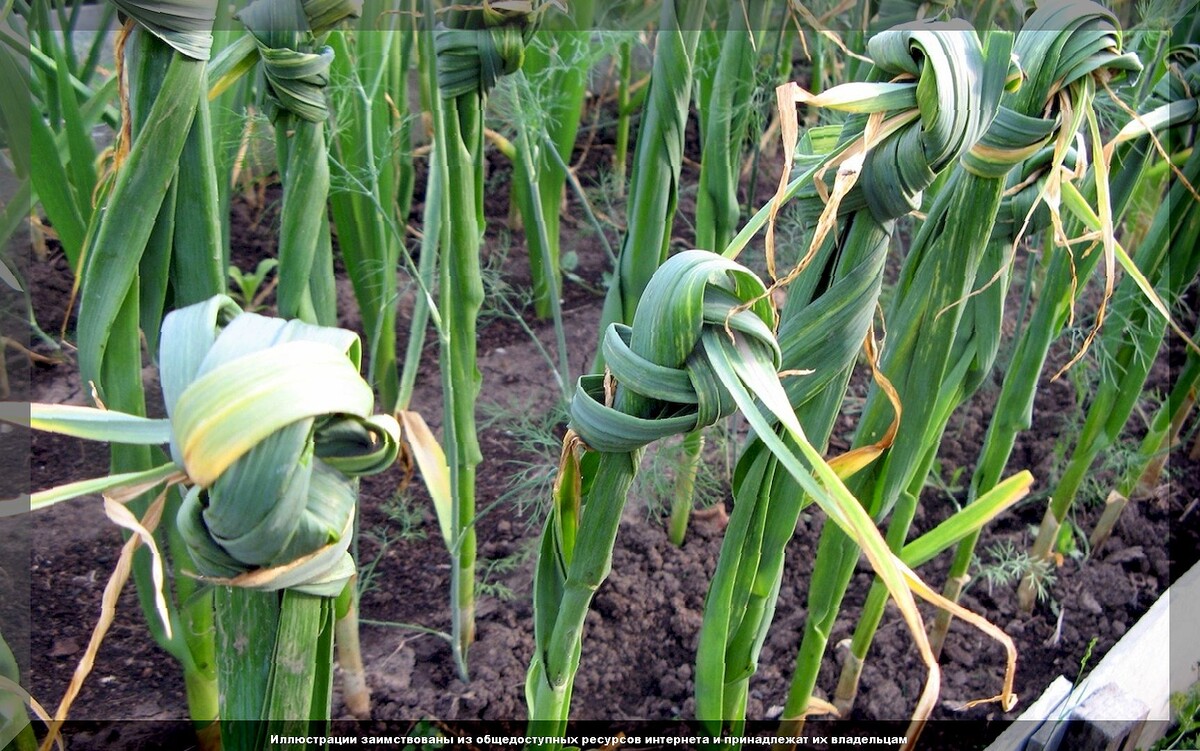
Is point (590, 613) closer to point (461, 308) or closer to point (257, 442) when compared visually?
point (461, 308)

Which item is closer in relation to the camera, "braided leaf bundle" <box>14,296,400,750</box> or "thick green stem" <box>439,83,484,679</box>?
"braided leaf bundle" <box>14,296,400,750</box>

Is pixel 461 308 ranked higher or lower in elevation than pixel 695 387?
lower

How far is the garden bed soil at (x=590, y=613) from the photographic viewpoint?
3.15ft

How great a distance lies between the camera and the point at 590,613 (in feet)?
3.53

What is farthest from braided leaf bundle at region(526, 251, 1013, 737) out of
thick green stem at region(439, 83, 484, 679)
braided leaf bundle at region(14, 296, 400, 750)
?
thick green stem at region(439, 83, 484, 679)

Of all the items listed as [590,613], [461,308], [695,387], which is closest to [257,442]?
[695,387]

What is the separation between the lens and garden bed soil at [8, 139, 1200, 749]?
96 cm

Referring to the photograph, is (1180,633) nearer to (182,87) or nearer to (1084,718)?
(1084,718)

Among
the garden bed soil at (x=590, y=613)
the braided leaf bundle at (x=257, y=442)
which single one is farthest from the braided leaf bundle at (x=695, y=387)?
the garden bed soil at (x=590, y=613)

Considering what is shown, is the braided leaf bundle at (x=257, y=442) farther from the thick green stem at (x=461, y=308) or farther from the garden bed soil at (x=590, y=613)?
the garden bed soil at (x=590, y=613)

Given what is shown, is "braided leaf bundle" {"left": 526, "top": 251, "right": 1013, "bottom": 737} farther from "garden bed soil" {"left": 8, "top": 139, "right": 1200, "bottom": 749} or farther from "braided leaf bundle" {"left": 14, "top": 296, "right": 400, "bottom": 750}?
"garden bed soil" {"left": 8, "top": 139, "right": 1200, "bottom": 749}

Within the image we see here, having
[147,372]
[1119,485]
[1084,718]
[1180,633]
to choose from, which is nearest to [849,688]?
[1084,718]

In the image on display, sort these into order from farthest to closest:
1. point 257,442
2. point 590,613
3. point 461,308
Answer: point 590,613 < point 461,308 < point 257,442

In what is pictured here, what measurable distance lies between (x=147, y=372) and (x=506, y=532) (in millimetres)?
556
